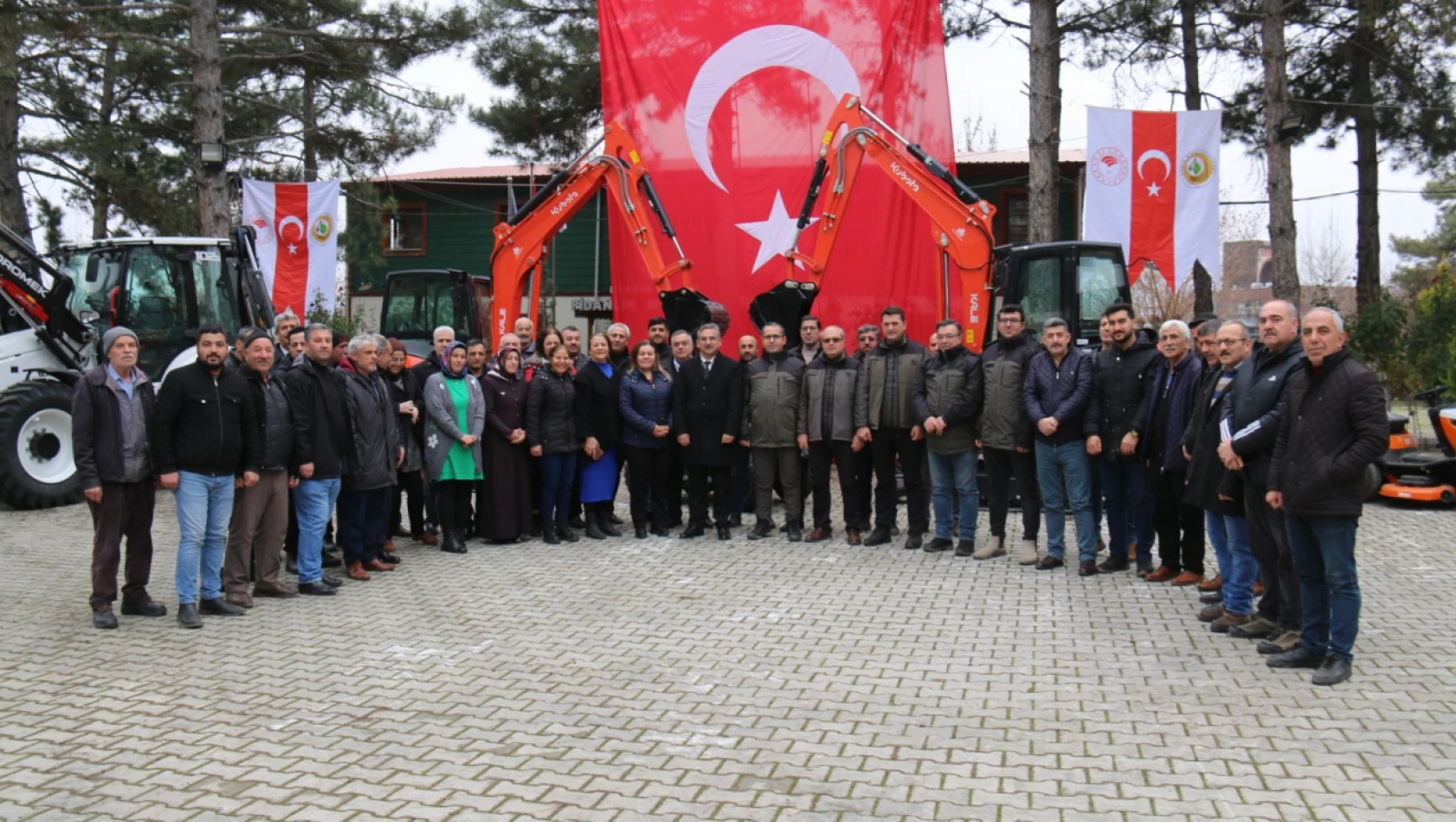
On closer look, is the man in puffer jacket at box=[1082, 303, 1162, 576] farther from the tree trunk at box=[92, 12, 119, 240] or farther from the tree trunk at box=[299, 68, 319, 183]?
the tree trunk at box=[92, 12, 119, 240]

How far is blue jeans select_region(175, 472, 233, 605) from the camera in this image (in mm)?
6594

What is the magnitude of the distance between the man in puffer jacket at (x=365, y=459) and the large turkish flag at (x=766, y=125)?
7426 millimetres

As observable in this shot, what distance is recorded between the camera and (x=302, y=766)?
4363mm

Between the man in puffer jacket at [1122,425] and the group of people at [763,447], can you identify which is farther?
the man in puffer jacket at [1122,425]

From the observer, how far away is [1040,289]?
12.3 meters

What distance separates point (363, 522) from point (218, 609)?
1.38 m

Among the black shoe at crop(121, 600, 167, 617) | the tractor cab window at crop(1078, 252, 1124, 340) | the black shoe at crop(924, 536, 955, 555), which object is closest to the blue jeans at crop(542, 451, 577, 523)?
the black shoe at crop(924, 536, 955, 555)

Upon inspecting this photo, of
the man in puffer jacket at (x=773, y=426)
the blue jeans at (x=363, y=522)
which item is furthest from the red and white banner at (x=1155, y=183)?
the blue jeans at (x=363, y=522)

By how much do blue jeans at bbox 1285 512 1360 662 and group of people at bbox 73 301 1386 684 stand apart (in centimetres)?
1

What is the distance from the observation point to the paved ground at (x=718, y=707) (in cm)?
405

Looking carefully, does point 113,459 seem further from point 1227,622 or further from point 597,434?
point 1227,622

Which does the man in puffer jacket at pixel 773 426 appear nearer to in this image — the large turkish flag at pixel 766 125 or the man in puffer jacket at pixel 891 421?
the man in puffer jacket at pixel 891 421

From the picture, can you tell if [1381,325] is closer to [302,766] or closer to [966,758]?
[966,758]

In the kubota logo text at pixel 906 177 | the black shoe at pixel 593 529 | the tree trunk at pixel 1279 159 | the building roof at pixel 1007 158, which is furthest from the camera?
the building roof at pixel 1007 158
